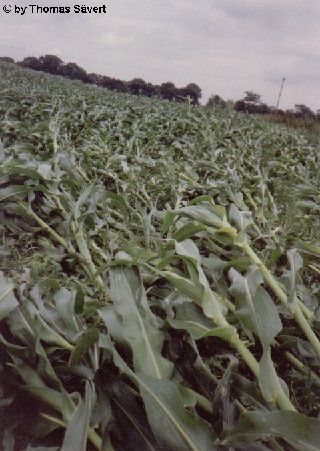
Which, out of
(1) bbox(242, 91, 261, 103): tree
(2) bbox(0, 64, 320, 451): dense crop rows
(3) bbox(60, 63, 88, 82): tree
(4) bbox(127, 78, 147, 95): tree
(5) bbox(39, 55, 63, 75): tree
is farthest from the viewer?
(3) bbox(60, 63, 88, 82): tree

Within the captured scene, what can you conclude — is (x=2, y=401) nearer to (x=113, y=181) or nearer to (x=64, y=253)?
(x=64, y=253)

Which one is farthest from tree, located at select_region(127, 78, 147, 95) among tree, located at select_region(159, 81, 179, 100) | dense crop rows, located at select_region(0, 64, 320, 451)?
dense crop rows, located at select_region(0, 64, 320, 451)

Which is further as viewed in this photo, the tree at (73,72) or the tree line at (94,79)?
the tree at (73,72)

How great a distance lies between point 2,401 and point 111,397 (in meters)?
0.23

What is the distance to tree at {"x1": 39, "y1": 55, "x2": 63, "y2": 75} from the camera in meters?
38.2

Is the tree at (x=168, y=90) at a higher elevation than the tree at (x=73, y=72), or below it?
below

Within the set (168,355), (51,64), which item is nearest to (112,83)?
(51,64)

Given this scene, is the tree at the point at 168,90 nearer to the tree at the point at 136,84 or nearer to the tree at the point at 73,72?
the tree at the point at 136,84

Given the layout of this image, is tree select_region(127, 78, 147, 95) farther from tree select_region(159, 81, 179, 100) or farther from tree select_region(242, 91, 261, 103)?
tree select_region(242, 91, 261, 103)

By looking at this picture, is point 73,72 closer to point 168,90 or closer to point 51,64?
point 51,64

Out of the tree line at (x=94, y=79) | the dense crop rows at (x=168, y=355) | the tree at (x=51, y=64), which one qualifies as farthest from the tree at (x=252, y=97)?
the dense crop rows at (x=168, y=355)

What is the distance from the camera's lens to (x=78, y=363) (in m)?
1.14

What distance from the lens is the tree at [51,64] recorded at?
125 ft

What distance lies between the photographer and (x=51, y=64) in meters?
38.4
